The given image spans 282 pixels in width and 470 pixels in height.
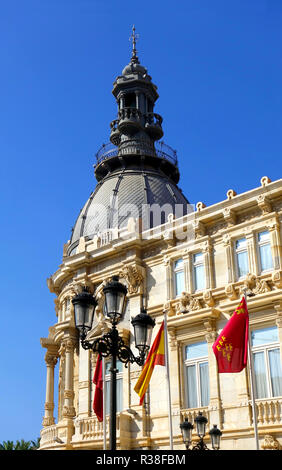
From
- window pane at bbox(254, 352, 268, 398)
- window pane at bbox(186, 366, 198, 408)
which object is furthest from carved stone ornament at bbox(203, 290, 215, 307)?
window pane at bbox(254, 352, 268, 398)

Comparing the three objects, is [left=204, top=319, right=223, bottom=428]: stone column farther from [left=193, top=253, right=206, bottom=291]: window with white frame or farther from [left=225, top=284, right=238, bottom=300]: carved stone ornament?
[left=193, top=253, right=206, bottom=291]: window with white frame

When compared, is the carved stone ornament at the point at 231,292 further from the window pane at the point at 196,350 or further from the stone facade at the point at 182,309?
the window pane at the point at 196,350

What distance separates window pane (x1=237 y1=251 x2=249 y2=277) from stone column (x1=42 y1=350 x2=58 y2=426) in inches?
512

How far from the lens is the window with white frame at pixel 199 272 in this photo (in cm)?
2539

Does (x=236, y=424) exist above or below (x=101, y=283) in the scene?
below

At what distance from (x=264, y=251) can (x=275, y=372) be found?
14.9ft

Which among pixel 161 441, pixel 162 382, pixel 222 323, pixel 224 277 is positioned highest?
pixel 224 277

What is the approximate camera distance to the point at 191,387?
24.4 m

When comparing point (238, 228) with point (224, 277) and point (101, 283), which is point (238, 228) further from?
point (101, 283)

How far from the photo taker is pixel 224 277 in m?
24.6

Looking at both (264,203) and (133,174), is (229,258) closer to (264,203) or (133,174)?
(264,203)
